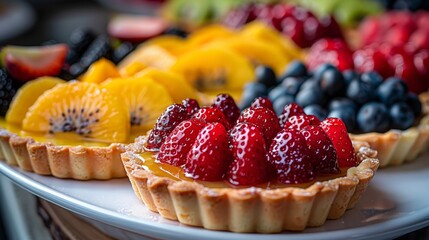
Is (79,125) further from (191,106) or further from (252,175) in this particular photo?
(252,175)

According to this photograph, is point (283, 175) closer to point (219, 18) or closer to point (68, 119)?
point (68, 119)

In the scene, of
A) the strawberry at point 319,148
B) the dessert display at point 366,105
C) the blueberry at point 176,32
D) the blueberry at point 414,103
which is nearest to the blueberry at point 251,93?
the dessert display at point 366,105

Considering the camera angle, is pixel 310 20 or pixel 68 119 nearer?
pixel 68 119

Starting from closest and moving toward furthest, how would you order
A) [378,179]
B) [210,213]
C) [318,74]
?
[210,213] < [378,179] < [318,74]

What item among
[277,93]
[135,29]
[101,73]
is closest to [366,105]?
[277,93]

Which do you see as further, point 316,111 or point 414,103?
point 414,103

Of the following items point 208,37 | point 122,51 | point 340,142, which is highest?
point 340,142

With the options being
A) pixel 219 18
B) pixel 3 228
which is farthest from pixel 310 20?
pixel 3 228

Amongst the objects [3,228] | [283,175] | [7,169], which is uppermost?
[283,175]
